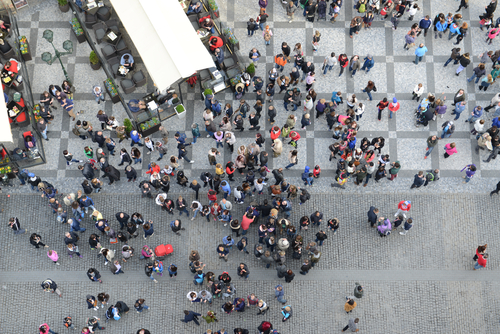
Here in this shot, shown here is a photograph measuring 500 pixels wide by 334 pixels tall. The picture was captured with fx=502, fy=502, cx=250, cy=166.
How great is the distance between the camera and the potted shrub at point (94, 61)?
78.9 ft

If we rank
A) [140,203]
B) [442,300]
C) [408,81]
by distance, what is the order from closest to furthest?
1. [442,300]
2. [140,203]
3. [408,81]

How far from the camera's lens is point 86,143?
23.2 m

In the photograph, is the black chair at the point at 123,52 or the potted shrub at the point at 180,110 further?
the black chair at the point at 123,52

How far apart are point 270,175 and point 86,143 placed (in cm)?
865

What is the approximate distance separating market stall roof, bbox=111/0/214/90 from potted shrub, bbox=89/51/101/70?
2.84m

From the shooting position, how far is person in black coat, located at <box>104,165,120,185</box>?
2120cm

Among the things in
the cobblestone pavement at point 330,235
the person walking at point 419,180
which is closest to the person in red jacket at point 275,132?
the cobblestone pavement at point 330,235

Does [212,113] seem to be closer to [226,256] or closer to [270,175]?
[270,175]

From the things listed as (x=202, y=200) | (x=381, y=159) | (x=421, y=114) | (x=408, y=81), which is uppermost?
(x=408, y=81)

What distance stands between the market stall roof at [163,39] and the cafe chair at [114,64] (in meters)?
2.42

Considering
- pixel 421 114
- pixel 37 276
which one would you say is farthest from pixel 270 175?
pixel 37 276

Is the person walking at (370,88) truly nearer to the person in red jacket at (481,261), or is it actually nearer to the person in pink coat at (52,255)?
the person in red jacket at (481,261)

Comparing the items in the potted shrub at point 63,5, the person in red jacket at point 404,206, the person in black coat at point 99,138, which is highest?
the potted shrub at point 63,5

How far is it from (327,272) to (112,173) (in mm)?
9978
